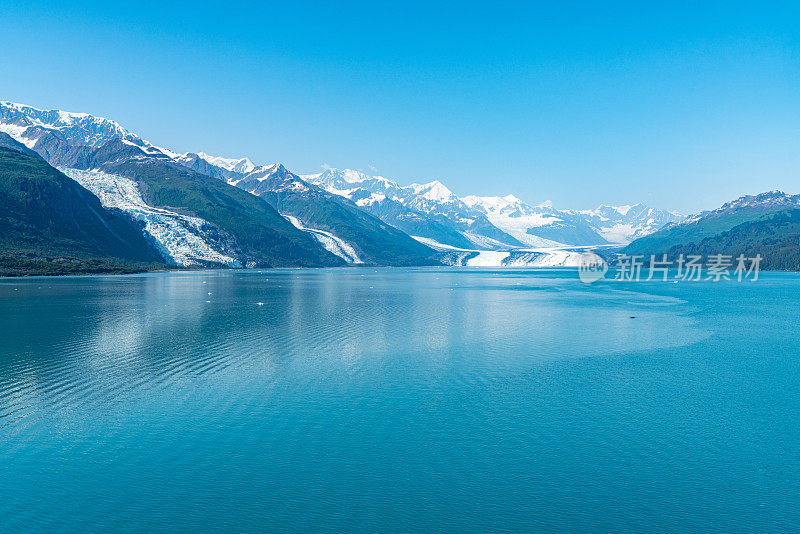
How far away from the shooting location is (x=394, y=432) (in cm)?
3145

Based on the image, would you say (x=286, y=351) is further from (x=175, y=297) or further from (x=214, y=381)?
(x=175, y=297)

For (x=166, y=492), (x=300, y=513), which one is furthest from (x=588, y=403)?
(x=166, y=492)

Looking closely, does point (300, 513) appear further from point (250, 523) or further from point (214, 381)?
point (214, 381)

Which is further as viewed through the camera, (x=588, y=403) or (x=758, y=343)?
(x=758, y=343)

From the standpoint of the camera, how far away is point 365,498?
23266mm

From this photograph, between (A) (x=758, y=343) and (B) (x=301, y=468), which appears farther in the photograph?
(A) (x=758, y=343)

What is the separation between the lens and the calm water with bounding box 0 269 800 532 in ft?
72.9

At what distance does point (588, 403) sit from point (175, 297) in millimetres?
107288

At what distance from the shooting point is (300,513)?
21969 mm

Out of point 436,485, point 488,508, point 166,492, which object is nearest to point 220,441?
point 166,492

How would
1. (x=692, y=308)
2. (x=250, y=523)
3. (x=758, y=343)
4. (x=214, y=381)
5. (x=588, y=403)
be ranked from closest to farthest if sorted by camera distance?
1. (x=250, y=523)
2. (x=588, y=403)
3. (x=214, y=381)
4. (x=758, y=343)
5. (x=692, y=308)

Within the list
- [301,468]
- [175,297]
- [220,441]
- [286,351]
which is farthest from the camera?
[175,297]

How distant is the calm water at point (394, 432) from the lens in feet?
72.9

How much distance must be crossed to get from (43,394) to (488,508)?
111 feet
